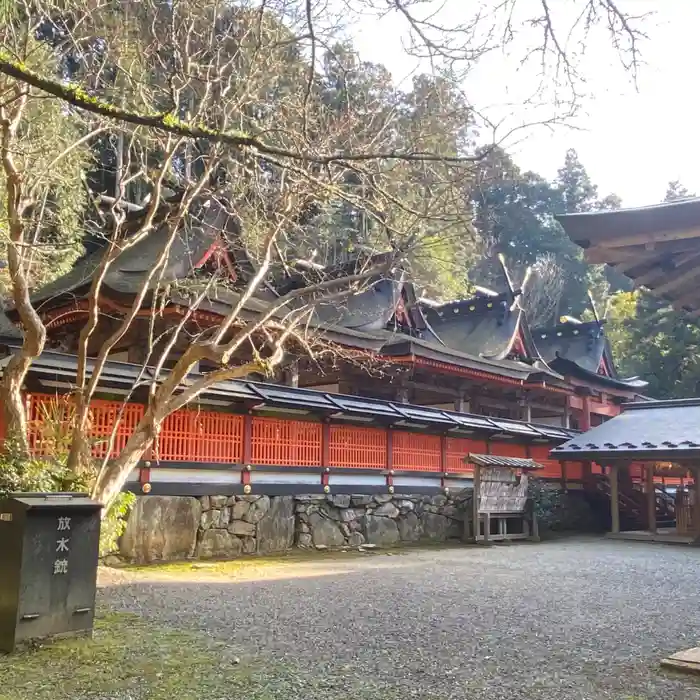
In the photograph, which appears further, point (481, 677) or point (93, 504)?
point (93, 504)

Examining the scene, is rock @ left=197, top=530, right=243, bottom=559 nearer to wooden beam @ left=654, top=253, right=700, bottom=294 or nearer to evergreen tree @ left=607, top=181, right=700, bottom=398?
wooden beam @ left=654, top=253, right=700, bottom=294

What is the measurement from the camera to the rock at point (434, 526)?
1689cm

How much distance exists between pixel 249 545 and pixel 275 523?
72 cm

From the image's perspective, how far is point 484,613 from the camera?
7.52m

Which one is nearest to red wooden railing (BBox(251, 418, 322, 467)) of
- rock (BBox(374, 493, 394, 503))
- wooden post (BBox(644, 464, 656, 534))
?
rock (BBox(374, 493, 394, 503))

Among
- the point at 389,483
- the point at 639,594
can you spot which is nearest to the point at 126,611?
the point at 639,594

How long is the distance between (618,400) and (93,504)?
26095 millimetres

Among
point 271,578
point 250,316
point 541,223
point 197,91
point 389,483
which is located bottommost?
point 271,578

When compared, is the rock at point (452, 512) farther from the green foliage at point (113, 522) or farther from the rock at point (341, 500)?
the green foliage at point (113, 522)

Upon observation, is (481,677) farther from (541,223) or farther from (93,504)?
(541,223)

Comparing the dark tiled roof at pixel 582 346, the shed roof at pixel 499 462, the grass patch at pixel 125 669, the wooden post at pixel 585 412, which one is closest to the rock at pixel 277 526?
the shed roof at pixel 499 462

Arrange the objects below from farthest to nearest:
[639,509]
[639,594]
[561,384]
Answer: [561,384] → [639,509] → [639,594]

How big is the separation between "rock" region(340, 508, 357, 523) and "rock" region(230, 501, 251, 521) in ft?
8.16

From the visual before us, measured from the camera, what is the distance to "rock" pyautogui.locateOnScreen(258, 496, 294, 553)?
44.3ft
